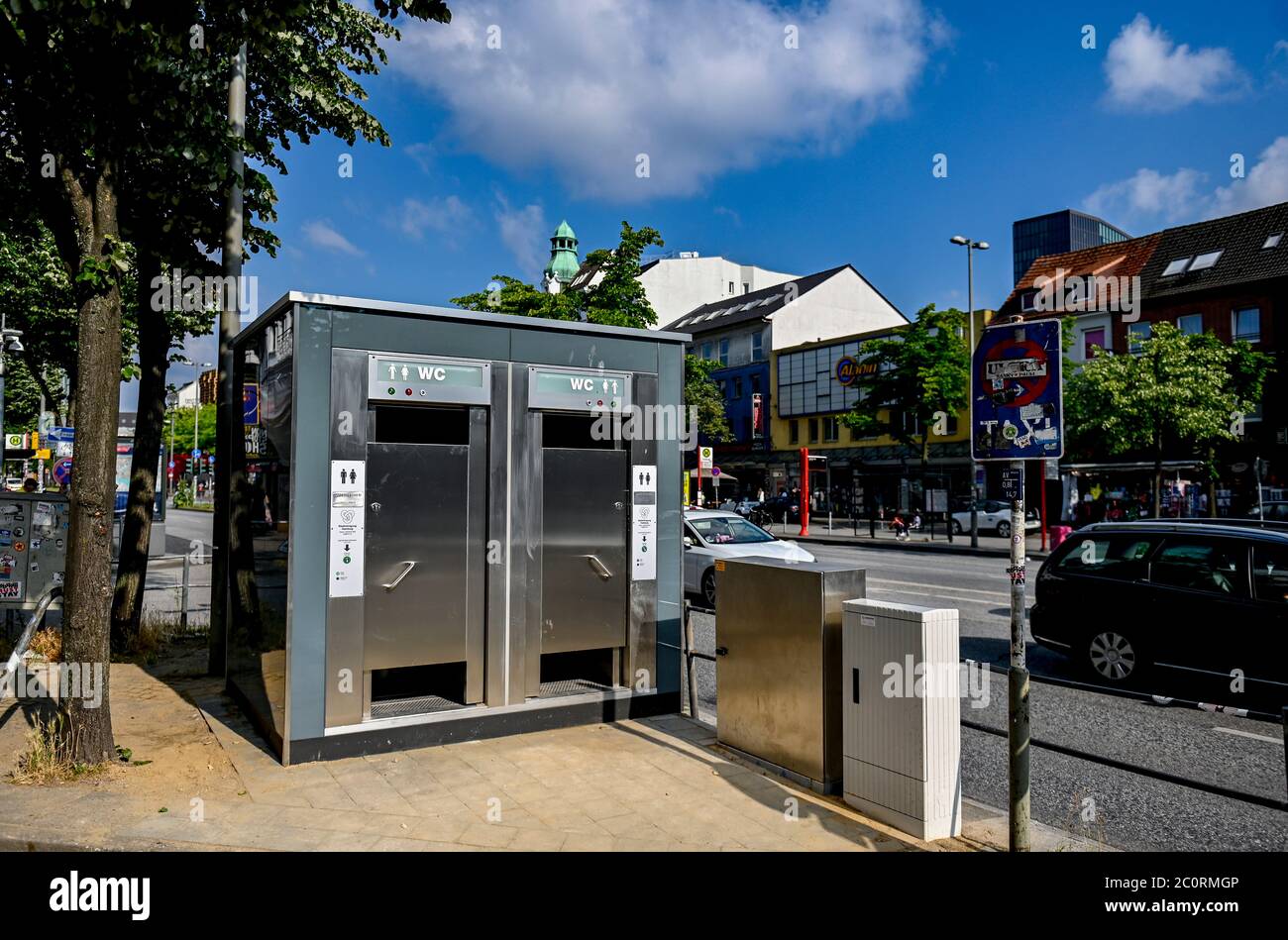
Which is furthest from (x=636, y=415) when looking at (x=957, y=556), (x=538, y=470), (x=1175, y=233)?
(x=1175, y=233)

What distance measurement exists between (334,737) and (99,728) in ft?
4.80

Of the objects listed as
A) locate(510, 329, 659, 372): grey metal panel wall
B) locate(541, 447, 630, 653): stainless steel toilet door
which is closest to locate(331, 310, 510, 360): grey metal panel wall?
locate(510, 329, 659, 372): grey metal panel wall

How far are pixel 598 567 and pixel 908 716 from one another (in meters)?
2.86

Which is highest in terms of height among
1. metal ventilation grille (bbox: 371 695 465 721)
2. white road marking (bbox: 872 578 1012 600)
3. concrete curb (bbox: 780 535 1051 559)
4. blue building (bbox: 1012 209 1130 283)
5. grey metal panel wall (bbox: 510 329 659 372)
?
blue building (bbox: 1012 209 1130 283)

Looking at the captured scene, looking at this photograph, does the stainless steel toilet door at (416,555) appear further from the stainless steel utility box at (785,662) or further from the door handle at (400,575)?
the stainless steel utility box at (785,662)

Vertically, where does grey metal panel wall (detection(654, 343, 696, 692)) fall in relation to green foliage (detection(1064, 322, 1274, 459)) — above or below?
below

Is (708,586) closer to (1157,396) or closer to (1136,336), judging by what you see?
(1157,396)

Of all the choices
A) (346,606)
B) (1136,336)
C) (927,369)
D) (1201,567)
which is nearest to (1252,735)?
(1201,567)

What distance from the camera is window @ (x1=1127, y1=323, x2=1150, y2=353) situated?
29695 mm

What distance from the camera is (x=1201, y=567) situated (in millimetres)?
8031

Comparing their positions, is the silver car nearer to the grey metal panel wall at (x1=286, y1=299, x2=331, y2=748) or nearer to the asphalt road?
the asphalt road

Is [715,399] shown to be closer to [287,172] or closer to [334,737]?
[287,172]

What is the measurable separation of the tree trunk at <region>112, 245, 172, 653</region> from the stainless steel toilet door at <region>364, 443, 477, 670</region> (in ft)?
16.5

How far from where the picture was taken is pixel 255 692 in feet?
22.4
